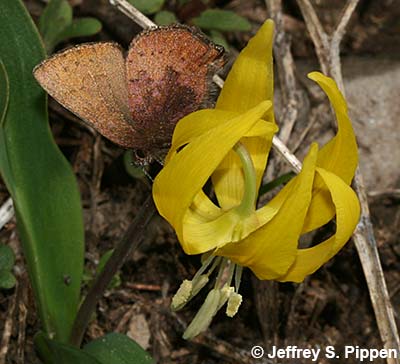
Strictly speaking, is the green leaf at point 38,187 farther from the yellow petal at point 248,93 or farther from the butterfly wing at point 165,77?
the yellow petal at point 248,93

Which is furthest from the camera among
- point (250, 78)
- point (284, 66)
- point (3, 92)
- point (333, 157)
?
point (284, 66)

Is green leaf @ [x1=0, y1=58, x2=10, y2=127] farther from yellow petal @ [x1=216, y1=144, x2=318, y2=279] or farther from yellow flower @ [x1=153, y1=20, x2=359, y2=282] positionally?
yellow petal @ [x1=216, y1=144, x2=318, y2=279]

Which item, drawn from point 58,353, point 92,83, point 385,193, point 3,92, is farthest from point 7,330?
point 385,193

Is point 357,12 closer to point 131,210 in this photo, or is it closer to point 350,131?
point 131,210

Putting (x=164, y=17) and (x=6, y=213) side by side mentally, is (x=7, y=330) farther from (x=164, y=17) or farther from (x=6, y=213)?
(x=164, y=17)

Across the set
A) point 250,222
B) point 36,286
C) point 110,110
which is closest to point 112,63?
point 110,110

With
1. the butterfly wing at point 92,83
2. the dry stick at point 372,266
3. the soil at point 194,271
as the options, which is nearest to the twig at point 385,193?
the soil at point 194,271

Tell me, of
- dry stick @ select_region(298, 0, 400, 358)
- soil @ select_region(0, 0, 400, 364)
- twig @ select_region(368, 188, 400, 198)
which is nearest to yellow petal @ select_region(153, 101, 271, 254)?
soil @ select_region(0, 0, 400, 364)
